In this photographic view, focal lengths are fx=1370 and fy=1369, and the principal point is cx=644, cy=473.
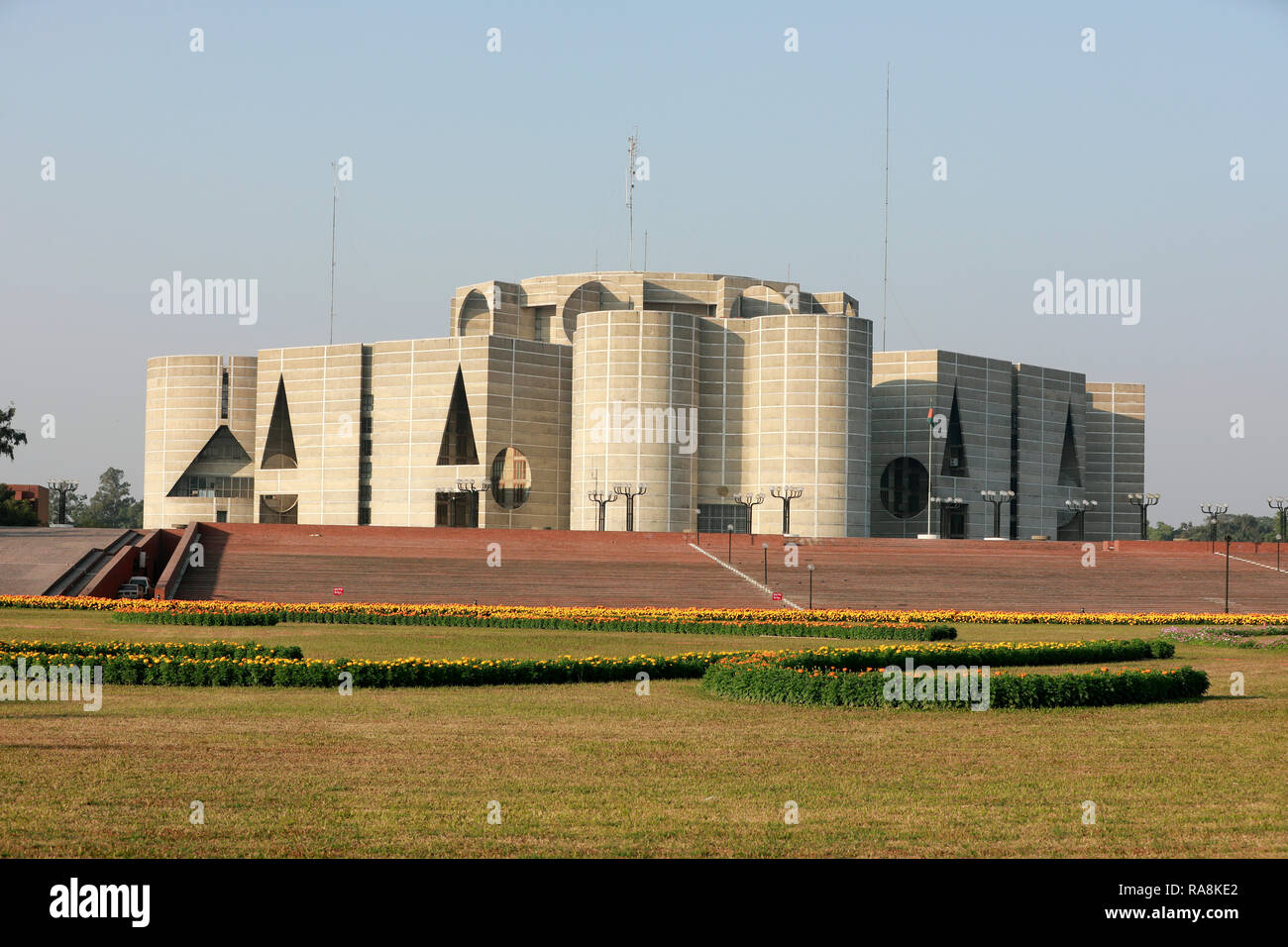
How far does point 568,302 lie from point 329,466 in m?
18.0

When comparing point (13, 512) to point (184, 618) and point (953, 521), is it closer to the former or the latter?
point (184, 618)

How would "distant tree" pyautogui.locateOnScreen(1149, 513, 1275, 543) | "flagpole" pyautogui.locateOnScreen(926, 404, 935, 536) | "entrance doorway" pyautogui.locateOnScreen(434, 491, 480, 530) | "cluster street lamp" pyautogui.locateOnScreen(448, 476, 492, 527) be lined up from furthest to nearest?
"distant tree" pyautogui.locateOnScreen(1149, 513, 1275, 543)
"entrance doorway" pyautogui.locateOnScreen(434, 491, 480, 530)
"flagpole" pyautogui.locateOnScreen(926, 404, 935, 536)
"cluster street lamp" pyautogui.locateOnScreen(448, 476, 492, 527)

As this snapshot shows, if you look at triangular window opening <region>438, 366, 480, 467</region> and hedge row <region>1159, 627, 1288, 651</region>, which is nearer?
hedge row <region>1159, 627, 1288, 651</region>

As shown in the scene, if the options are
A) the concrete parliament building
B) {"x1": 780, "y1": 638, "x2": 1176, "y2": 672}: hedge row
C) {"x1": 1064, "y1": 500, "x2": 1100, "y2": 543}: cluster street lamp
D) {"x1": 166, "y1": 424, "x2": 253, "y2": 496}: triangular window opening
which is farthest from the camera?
{"x1": 1064, "y1": 500, "x2": 1100, "y2": 543}: cluster street lamp

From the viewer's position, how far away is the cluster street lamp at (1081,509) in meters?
88.9

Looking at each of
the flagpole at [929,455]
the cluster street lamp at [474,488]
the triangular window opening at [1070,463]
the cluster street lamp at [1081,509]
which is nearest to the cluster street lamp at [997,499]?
the flagpole at [929,455]

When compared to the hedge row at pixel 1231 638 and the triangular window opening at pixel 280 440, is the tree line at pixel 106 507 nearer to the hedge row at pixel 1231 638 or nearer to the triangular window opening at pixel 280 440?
the triangular window opening at pixel 280 440

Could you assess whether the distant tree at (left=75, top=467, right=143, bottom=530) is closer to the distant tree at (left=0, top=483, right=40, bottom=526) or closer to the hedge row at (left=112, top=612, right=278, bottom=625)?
the distant tree at (left=0, top=483, right=40, bottom=526)

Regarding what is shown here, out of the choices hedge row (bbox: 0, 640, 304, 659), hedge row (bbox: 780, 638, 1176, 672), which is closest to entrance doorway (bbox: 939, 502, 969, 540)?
hedge row (bbox: 780, 638, 1176, 672)

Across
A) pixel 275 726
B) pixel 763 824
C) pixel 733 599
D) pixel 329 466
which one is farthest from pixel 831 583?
pixel 329 466

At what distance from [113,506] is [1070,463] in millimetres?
121545

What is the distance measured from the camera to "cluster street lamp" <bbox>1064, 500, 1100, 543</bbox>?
88875 millimetres

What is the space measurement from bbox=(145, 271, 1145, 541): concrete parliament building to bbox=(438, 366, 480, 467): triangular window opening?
0.15 meters

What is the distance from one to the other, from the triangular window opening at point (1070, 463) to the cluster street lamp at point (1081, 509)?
1.84m
